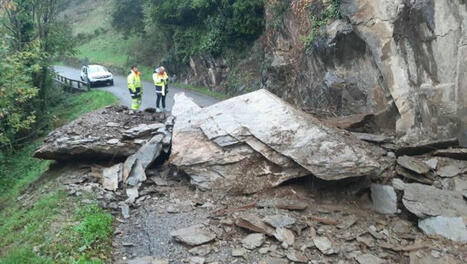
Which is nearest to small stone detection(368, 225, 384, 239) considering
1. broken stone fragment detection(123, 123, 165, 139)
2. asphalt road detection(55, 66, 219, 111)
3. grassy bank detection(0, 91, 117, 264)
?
grassy bank detection(0, 91, 117, 264)

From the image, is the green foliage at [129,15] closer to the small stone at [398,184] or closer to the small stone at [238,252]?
the small stone at [398,184]

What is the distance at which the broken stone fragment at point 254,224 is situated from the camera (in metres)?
7.12

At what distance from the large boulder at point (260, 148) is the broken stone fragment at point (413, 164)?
0.75 m

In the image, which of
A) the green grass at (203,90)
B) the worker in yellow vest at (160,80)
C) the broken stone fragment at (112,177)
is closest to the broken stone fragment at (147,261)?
the broken stone fragment at (112,177)

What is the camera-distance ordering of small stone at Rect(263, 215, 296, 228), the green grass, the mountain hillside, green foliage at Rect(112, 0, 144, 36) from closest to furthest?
1. small stone at Rect(263, 215, 296, 228)
2. the mountain hillside
3. the green grass
4. green foliage at Rect(112, 0, 144, 36)

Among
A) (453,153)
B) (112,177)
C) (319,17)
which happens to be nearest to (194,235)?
(112,177)

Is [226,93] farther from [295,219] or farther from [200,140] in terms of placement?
[295,219]

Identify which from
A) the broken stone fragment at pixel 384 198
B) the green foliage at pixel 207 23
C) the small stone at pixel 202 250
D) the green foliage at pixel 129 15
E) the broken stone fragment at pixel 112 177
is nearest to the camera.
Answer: the small stone at pixel 202 250

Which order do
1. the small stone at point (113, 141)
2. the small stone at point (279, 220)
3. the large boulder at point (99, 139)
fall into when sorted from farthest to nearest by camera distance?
the small stone at point (113, 141) → the large boulder at point (99, 139) → the small stone at point (279, 220)

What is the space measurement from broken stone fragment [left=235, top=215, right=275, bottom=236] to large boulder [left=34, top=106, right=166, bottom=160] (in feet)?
13.8

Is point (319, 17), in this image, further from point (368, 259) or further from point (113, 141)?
point (368, 259)

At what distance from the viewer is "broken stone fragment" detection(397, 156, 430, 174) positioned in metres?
8.18

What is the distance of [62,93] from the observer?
2950 cm

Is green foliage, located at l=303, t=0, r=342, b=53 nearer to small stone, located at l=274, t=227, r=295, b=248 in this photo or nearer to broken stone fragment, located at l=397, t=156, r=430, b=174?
broken stone fragment, located at l=397, t=156, r=430, b=174
